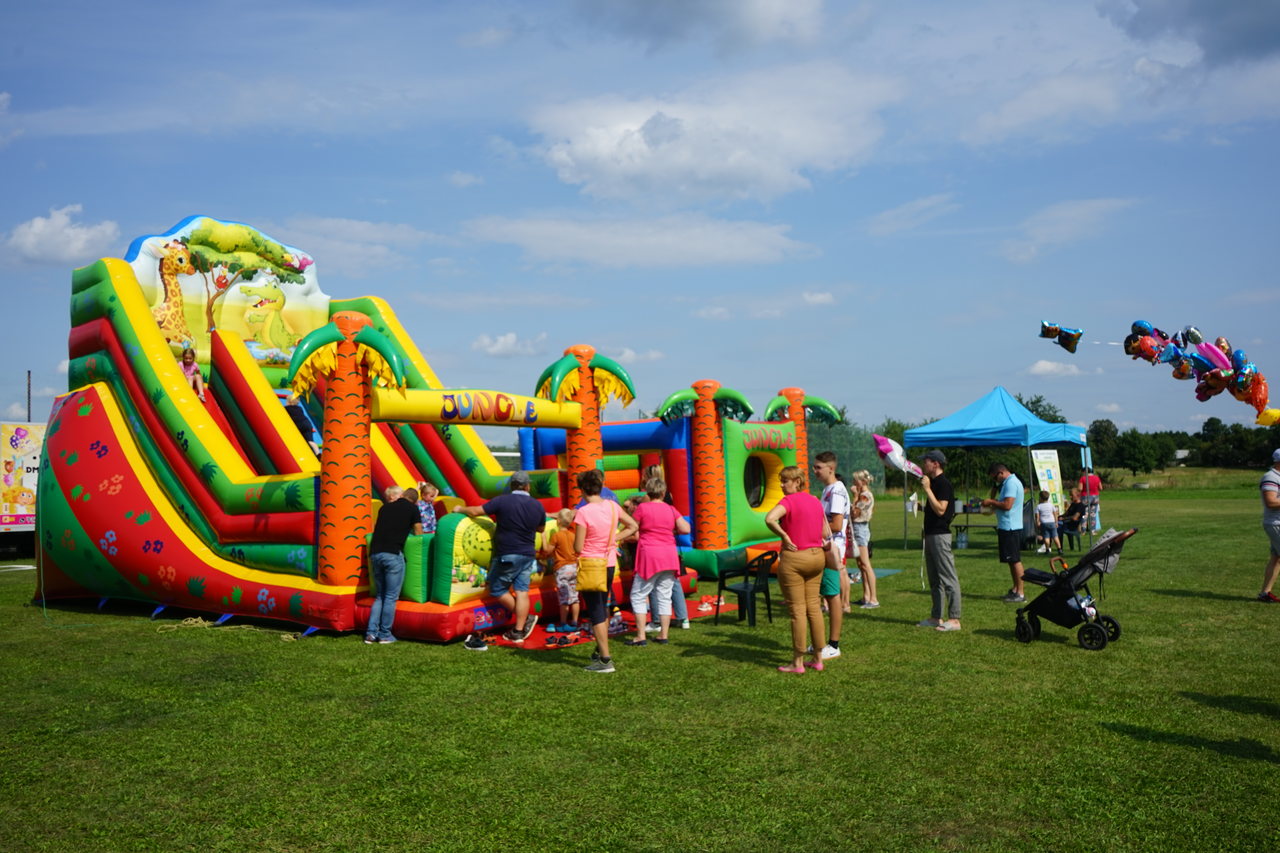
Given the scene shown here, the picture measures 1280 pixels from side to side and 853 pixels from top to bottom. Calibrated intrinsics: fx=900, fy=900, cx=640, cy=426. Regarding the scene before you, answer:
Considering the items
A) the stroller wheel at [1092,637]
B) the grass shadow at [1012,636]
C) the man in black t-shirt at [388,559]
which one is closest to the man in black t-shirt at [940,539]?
the grass shadow at [1012,636]

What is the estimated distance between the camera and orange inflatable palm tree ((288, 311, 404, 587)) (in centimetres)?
809

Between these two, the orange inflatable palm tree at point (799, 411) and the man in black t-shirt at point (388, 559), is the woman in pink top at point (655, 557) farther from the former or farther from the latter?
the orange inflatable palm tree at point (799, 411)

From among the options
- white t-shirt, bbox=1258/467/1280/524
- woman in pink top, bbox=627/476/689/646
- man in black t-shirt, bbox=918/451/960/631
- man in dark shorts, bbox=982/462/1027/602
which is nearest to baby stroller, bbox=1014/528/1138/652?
man in black t-shirt, bbox=918/451/960/631

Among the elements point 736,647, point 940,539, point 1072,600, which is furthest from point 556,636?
point 1072,600

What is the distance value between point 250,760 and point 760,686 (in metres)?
3.28

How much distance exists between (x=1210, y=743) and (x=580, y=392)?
6704 mm

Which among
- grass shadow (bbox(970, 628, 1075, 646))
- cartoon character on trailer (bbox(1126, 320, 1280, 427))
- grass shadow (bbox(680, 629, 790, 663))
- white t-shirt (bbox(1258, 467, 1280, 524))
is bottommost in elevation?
grass shadow (bbox(970, 628, 1075, 646))

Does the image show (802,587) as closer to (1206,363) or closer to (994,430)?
(1206,363)

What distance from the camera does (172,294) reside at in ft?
35.9

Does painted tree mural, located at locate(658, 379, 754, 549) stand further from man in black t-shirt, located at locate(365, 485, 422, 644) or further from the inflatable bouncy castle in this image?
man in black t-shirt, located at locate(365, 485, 422, 644)

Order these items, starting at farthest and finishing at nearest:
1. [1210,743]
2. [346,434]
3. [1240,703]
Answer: [346,434] < [1240,703] < [1210,743]

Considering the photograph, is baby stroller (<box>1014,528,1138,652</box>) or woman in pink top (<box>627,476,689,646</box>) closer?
baby stroller (<box>1014,528,1138,652</box>)

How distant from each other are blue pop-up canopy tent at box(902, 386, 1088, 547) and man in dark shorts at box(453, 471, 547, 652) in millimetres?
10096

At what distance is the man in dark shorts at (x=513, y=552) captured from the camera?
7.69 metres
